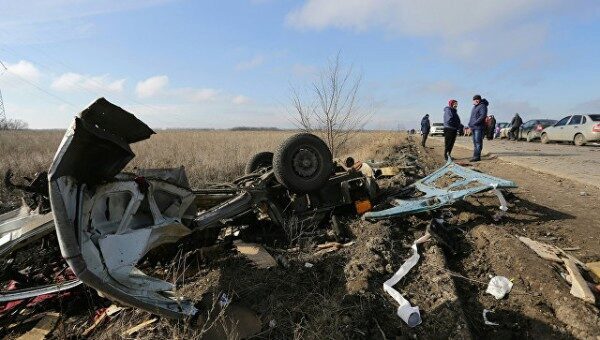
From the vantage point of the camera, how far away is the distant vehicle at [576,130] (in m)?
18.0

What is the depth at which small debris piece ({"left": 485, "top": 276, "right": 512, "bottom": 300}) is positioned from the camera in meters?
4.05

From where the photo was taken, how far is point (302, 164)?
5.62 m

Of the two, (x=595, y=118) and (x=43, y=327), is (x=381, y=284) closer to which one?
(x=43, y=327)

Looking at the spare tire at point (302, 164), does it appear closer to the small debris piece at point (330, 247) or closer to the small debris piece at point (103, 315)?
the small debris piece at point (330, 247)

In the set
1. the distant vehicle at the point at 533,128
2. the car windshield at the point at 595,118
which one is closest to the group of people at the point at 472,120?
the car windshield at the point at 595,118

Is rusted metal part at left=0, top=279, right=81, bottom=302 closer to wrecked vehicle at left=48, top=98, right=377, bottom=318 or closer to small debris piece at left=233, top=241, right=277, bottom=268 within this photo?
wrecked vehicle at left=48, top=98, right=377, bottom=318

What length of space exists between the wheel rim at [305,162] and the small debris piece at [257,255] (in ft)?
3.82

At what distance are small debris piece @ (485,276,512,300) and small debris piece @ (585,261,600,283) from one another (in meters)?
0.92

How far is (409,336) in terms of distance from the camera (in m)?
3.38

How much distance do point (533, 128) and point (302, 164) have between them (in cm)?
2361

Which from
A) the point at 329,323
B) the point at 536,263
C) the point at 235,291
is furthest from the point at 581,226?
the point at 235,291

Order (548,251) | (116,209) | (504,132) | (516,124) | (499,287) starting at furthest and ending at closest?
(504,132) < (516,124) < (548,251) < (499,287) < (116,209)

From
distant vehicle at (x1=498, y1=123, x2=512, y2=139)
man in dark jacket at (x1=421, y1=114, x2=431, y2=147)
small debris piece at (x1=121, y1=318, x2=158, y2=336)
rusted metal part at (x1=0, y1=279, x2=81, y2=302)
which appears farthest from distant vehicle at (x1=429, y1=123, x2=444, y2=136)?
rusted metal part at (x1=0, y1=279, x2=81, y2=302)

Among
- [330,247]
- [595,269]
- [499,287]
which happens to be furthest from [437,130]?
[499,287]
